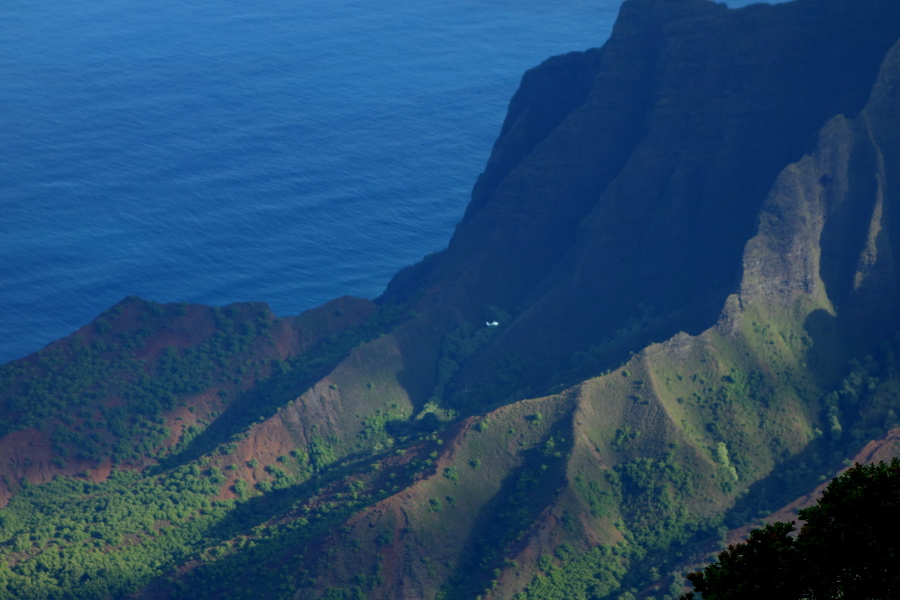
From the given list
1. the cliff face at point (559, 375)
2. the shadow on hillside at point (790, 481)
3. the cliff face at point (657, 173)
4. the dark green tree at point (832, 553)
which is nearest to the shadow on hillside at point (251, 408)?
the cliff face at point (559, 375)

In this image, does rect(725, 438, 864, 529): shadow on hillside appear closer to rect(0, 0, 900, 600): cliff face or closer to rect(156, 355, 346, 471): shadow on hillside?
rect(0, 0, 900, 600): cliff face

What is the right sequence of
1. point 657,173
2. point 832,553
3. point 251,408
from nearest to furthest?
point 832,553, point 657,173, point 251,408

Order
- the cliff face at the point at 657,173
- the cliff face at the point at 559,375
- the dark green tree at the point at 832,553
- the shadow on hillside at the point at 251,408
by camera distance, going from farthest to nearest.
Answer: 1. the cliff face at the point at 657,173
2. the shadow on hillside at the point at 251,408
3. the cliff face at the point at 559,375
4. the dark green tree at the point at 832,553

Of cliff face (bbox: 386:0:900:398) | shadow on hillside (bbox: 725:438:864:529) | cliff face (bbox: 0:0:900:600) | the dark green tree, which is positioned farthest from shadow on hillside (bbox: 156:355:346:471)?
the dark green tree

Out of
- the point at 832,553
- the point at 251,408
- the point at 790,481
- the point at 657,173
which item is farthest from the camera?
the point at 251,408

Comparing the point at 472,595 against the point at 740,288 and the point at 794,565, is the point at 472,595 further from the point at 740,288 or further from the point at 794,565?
the point at 794,565

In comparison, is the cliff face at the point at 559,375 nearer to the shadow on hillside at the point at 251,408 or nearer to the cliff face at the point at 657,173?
the cliff face at the point at 657,173

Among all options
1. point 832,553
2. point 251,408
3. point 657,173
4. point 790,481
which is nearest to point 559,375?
point 657,173

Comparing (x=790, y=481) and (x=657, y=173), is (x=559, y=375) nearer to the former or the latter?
(x=657, y=173)
